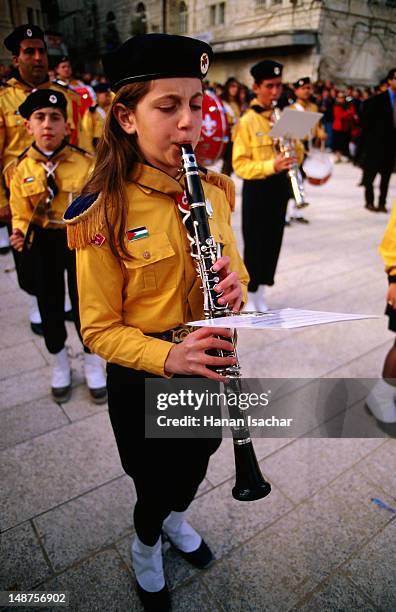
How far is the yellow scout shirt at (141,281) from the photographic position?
1.28 m

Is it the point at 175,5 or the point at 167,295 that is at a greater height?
the point at 175,5

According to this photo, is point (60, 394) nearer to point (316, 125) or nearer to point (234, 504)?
point (234, 504)

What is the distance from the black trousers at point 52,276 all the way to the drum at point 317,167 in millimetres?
3222

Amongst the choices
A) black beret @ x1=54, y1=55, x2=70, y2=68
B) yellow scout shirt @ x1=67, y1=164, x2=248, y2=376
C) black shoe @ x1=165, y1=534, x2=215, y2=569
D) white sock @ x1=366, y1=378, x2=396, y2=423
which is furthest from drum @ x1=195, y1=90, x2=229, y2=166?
black shoe @ x1=165, y1=534, x2=215, y2=569

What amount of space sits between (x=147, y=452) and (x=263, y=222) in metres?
2.96

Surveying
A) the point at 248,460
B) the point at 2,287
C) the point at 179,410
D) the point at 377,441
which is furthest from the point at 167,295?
the point at 2,287

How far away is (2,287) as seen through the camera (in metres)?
4.67

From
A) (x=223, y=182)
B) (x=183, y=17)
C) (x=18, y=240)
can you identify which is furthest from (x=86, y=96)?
(x=183, y=17)

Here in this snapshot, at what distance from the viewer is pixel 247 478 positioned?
1.33 meters

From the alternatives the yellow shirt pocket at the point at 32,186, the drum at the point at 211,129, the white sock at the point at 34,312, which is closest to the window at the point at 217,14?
the drum at the point at 211,129

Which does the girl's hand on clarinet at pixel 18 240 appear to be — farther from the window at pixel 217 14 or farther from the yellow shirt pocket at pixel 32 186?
the window at pixel 217 14

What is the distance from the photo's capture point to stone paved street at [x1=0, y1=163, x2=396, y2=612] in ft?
5.76

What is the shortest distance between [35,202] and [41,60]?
1.51 metres

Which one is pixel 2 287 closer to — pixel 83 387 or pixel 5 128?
pixel 5 128
